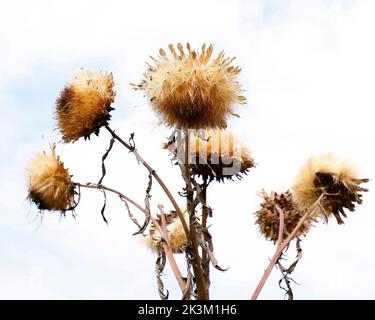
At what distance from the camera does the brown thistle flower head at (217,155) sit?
111 inches

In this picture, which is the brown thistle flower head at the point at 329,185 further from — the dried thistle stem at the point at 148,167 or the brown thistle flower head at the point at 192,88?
the dried thistle stem at the point at 148,167

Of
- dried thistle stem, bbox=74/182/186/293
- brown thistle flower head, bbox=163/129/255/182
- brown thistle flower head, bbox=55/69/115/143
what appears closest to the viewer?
dried thistle stem, bbox=74/182/186/293

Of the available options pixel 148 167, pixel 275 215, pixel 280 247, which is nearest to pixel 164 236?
pixel 148 167

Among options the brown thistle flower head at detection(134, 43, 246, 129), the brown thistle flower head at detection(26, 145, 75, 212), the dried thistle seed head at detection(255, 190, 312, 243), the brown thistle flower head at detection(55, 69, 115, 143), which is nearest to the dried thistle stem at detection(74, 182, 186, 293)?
the brown thistle flower head at detection(26, 145, 75, 212)

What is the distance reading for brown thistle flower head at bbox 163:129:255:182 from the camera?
111 inches

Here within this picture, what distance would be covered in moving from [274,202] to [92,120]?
3.17ft

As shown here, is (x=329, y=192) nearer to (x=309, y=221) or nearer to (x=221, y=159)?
(x=309, y=221)

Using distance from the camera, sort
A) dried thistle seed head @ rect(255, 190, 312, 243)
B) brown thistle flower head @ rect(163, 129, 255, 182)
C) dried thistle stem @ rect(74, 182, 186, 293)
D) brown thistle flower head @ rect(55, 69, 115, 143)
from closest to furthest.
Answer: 1. dried thistle stem @ rect(74, 182, 186, 293)
2. brown thistle flower head @ rect(55, 69, 115, 143)
3. brown thistle flower head @ rect(163, 129, 255, 182)
4. dried thistle seed head @ rect(255, 190, 312, 243)

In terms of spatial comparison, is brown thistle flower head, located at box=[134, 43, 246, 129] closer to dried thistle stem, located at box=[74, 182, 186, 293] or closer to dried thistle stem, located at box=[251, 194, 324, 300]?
dried thistle stem, located at box=[74, 182, 186, 293]

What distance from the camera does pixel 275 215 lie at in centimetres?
309

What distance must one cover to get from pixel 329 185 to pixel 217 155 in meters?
0.51

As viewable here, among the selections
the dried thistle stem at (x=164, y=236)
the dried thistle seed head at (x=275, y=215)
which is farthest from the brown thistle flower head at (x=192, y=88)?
the dried thistle seed head at (x=275, y=215)

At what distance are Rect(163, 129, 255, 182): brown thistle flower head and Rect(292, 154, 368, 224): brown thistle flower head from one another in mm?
278
